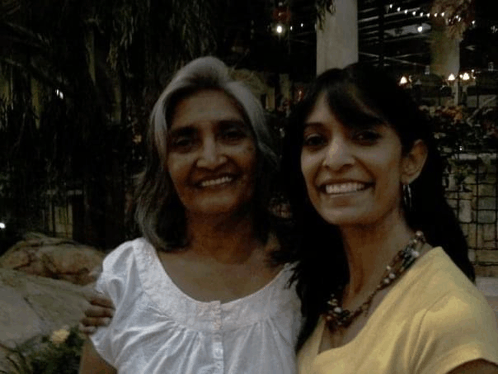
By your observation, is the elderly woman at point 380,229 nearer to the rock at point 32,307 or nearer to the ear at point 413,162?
the ear at point 413,162

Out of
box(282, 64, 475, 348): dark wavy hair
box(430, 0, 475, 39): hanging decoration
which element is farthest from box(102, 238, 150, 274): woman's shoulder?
box(430, 0, 475, 39): hanging decoration

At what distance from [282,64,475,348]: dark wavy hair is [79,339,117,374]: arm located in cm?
52

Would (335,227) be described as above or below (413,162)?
below

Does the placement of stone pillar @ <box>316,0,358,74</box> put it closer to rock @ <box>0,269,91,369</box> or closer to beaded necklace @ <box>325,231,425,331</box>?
rock @ <box>0,269,91,369</box>

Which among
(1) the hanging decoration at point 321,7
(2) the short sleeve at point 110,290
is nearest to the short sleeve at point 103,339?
(2) the short sleeve at point 110,290

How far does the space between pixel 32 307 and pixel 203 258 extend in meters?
2.60

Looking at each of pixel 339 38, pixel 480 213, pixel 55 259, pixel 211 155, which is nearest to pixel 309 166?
pixel 211 155

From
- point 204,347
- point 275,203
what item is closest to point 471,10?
point 275,203

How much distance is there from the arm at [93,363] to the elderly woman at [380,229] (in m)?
0.53

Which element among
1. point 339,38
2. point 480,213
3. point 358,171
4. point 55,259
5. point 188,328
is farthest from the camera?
point 480,213

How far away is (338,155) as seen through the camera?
1304 mm

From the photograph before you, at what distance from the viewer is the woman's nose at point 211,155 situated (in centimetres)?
161

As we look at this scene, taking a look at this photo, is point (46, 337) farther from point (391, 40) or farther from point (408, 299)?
point (391, 40)

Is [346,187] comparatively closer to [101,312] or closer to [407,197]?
[407,197]
